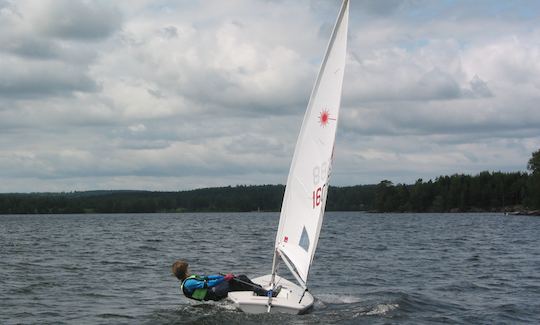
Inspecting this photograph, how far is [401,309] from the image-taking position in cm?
1678

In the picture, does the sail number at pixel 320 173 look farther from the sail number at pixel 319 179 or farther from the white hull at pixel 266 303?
the white hull at pixel 266 303

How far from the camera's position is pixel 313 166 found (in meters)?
14.0

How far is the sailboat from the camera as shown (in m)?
13.5

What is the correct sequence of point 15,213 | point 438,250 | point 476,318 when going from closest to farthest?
point 476,318 < point 438,250 < point 15,213

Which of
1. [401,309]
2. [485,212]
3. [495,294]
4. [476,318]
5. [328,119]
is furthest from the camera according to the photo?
[485,212]

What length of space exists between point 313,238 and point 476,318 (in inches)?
185

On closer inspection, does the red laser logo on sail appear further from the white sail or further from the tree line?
the tree line

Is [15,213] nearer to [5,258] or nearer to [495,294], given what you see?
[5,258]

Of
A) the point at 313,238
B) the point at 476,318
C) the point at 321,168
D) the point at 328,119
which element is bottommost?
the point at 476,318

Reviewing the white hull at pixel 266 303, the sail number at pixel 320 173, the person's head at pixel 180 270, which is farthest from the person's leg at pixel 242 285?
the sail number at pixel 320 173

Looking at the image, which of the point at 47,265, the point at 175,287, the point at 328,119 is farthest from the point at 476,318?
the point at 47,265

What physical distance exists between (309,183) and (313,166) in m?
0.36

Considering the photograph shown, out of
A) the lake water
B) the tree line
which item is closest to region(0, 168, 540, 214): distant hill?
the tree line

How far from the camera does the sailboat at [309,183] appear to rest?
13.5m
